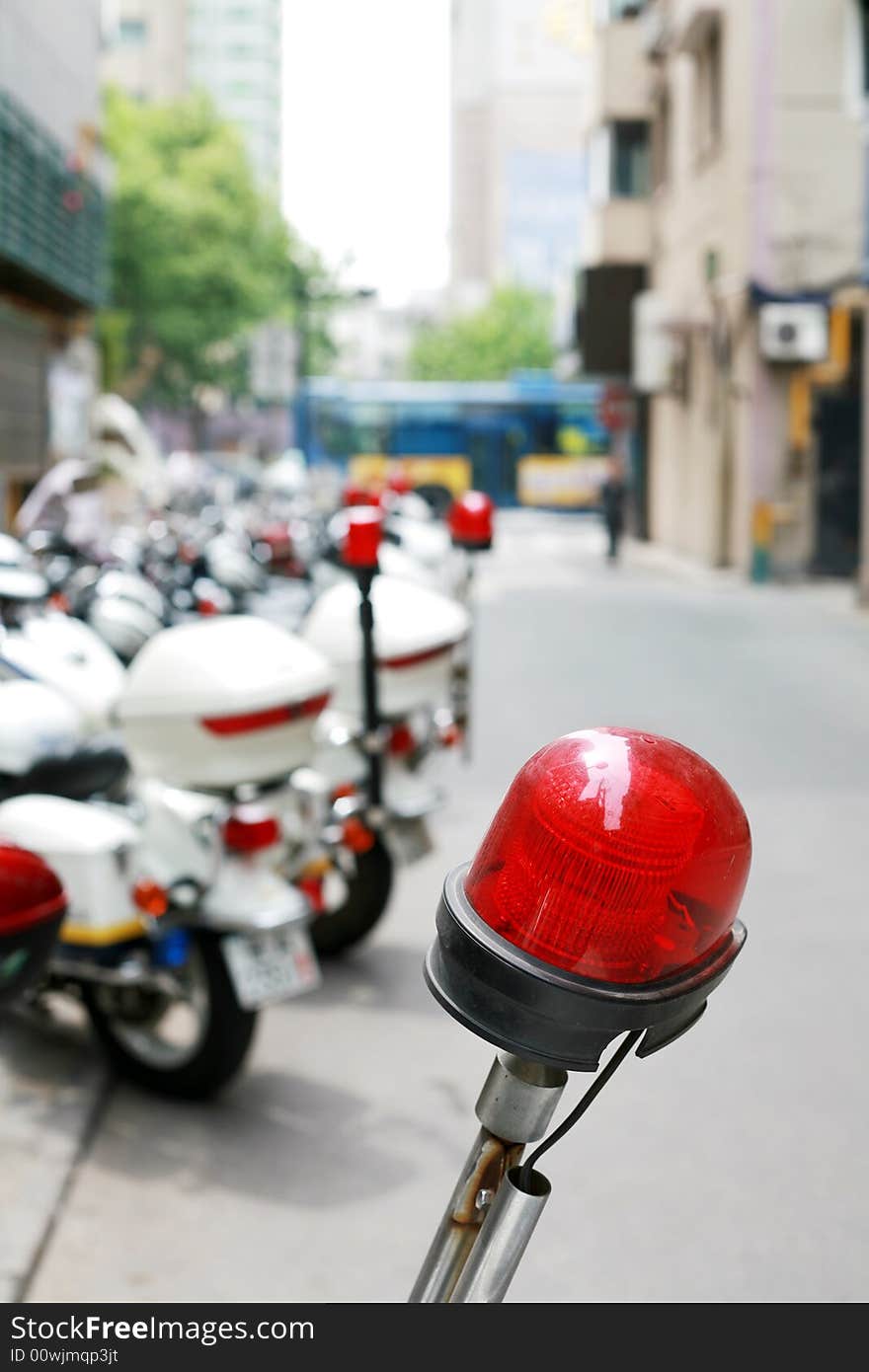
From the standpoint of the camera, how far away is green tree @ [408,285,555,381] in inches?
3703

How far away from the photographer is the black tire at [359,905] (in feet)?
20.7

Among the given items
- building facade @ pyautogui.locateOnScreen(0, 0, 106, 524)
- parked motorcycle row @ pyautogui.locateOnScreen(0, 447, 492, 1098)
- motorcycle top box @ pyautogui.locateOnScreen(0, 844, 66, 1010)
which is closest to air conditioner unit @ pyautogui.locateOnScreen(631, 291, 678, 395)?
building facade @ pyautogui.locateOnScreen(0, 0, 106, 524)

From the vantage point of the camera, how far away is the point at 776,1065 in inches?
205

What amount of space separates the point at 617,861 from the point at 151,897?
3424 millimetres

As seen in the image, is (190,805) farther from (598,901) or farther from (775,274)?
(775,274)

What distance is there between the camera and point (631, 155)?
3838 cm

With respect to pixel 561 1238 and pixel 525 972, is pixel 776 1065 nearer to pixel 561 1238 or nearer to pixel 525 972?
pixel 561 1238

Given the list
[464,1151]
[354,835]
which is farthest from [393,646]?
[464,1151]

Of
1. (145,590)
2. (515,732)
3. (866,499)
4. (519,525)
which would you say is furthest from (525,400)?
(145,590)

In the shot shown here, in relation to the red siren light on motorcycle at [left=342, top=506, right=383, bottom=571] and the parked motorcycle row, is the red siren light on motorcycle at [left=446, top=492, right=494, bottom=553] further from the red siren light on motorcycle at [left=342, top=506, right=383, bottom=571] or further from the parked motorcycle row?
the red siren light on motorcycle at [left=342, top=506, right=383, bottom=571]

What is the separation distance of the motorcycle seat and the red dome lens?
3503 millimetres

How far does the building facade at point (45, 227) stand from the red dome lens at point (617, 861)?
1518cm

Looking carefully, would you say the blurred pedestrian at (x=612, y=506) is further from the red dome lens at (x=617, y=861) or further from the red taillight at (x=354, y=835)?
the red dome lens at (x=617, y=861)

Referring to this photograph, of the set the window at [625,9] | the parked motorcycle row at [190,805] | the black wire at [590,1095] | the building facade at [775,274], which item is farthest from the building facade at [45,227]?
the window at [625,9]
